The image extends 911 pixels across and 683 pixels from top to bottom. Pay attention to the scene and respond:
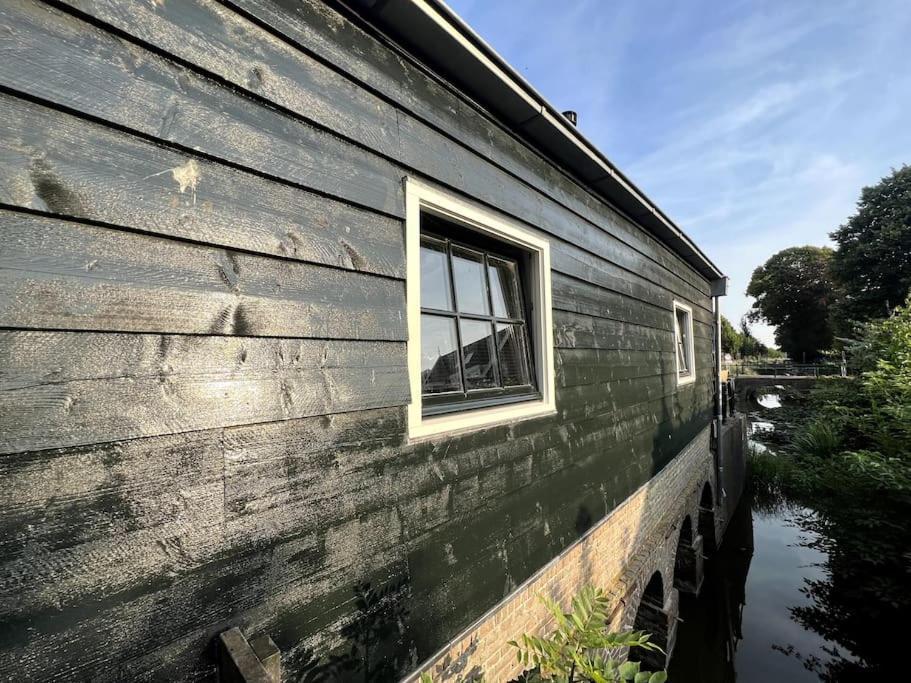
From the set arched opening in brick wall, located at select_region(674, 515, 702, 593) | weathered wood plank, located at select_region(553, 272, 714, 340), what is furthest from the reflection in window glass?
arched opening in brick wall, located at select_region(674, 515, 702, 593)

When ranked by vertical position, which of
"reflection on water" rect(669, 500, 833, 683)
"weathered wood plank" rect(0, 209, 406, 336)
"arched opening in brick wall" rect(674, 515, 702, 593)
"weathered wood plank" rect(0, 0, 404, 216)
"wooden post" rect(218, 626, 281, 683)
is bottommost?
"reflection on water" rect(669, 500, 833, 683)

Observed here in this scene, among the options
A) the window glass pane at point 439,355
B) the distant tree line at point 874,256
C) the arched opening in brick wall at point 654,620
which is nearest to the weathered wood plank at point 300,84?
the window glass pane at point 439,355

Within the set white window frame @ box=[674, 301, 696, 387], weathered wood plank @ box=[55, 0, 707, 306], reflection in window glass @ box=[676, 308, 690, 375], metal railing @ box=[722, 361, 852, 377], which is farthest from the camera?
metal railing @ box=[722, 361, 852, 377]

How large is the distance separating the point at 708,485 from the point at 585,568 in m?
6.49

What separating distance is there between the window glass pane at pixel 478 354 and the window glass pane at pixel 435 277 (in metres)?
0.17

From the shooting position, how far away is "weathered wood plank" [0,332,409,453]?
89cm

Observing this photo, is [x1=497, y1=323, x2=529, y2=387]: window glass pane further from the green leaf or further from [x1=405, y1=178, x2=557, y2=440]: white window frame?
the green leaf

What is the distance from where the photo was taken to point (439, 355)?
2.07 meters

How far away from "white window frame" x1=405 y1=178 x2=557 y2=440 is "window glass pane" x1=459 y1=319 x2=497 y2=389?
18cm

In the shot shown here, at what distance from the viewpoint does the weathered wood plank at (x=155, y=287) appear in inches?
35.9

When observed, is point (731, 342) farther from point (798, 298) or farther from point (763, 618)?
point (763, 618)

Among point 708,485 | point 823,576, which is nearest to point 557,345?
point 708,485

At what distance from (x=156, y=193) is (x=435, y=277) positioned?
124 cm

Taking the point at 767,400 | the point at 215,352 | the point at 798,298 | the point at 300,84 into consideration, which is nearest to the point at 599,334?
the point at 300,84
